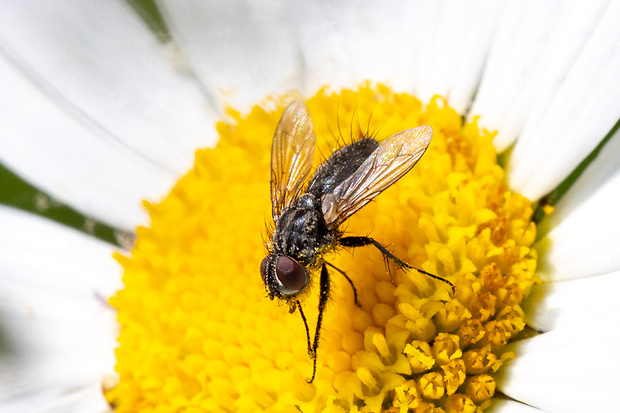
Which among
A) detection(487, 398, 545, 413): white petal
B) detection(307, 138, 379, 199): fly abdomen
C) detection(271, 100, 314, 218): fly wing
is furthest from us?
detection(271, 100, 314, 218): fly wing

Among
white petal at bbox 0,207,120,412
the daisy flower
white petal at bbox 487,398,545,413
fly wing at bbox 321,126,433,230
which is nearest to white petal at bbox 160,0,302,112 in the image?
the daisy flower

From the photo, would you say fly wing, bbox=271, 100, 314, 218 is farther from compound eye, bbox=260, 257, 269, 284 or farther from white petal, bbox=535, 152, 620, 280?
white petal, bbox=535, 152, 620, 280

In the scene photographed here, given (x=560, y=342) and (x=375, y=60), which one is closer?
(x=560, y=342)

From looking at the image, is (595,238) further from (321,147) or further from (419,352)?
(321,147)

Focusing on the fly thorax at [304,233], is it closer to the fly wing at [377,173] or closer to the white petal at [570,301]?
the fly wing at [377,173]

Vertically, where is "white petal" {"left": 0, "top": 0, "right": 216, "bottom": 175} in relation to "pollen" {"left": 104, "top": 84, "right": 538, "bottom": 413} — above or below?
above

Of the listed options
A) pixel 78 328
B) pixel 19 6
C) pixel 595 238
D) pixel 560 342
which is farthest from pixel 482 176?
pixel 19 6
